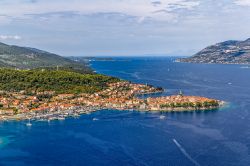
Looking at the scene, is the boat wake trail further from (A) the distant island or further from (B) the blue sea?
(A) the distant island

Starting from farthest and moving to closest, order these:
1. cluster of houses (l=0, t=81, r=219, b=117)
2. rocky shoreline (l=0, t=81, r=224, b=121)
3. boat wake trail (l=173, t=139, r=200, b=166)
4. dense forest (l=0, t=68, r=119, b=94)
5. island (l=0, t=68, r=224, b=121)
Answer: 1. dense forest (l=0, t=68, r=119, b=94)
2. cluster of houses (l=0, t=81, r=219, b=117)
3. island (l=0, t=68, r=224, b=121)
4. rocky shoreline (l=0, t=81, r=224, b=121)
5. boat wake trail (l=173, t=139, r=200, b=166)

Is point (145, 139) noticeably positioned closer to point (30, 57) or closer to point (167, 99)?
point (167, 99)

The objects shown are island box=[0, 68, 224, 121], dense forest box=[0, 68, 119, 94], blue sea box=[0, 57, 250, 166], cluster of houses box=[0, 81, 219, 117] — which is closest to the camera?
blue sea box=[0, 57, 250, 166]

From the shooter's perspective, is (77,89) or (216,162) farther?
(77,89)

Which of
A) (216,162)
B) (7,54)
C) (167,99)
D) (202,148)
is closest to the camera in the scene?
(216,162)

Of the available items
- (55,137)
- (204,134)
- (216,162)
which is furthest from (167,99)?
(216,162)

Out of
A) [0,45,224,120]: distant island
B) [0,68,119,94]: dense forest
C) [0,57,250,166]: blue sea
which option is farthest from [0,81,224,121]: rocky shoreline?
[0,68,119,94]: dense forest

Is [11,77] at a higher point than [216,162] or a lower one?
higher

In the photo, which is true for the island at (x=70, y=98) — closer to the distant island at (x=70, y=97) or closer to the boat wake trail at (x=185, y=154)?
the distant island at (x=70, y=97)
